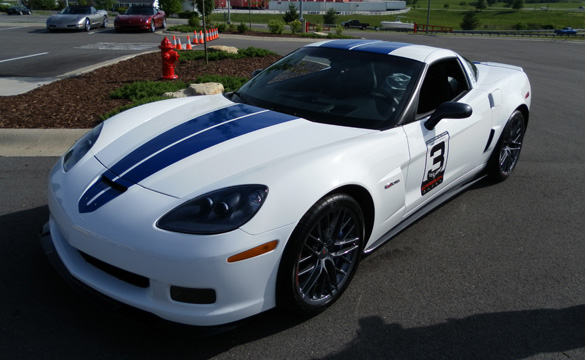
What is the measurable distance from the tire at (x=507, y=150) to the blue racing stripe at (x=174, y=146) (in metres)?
2.38

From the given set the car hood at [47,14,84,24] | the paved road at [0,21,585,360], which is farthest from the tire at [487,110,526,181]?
the car hood at [47,14,84,24]

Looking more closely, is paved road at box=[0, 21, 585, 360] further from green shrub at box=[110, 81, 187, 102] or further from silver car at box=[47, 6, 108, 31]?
silver car at box=[47, 6, 108, 31]

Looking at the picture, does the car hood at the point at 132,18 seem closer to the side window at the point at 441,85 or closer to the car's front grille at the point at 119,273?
the side window at the point at 441,85

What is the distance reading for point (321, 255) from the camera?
2.86 metres

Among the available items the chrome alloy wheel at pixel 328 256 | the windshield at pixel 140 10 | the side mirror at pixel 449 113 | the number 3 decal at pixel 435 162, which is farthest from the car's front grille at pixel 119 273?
the windshield at pixel 140 10

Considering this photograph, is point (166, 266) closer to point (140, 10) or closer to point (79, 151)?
point (79, 151)

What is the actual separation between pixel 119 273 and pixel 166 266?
390 mm

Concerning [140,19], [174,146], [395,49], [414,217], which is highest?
[140,19]

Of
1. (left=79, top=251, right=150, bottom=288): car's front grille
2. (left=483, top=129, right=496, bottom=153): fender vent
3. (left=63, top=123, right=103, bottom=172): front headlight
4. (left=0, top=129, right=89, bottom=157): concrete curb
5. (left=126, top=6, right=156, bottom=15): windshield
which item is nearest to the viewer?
(left=79, top=251, right=150, bottom=288): car's front grille

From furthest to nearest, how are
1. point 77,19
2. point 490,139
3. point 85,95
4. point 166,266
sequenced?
point 77,19 → point 85,95 → point 490,139 → point 166,266

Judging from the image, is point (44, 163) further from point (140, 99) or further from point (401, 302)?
point (401, 302)

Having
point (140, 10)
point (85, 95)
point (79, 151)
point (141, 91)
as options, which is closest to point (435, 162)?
point (79, 151)

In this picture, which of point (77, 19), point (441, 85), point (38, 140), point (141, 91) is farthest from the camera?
point (77, 19)

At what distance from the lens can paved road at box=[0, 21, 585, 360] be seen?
8.65ft
